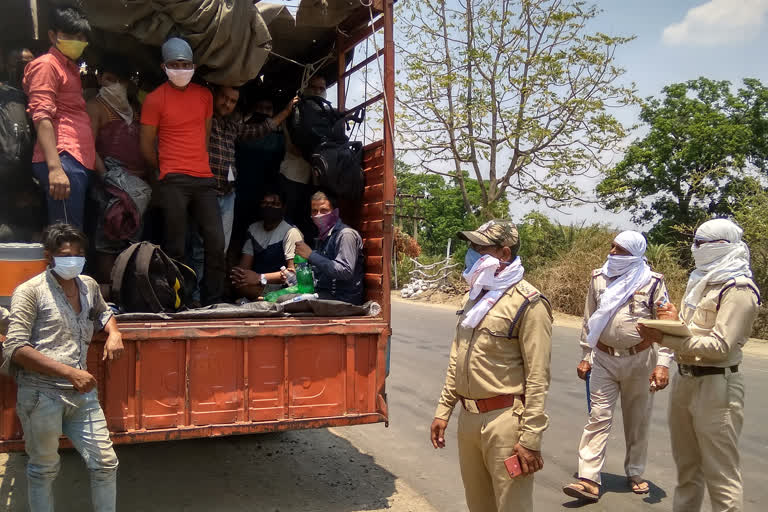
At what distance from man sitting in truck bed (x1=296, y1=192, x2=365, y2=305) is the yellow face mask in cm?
189

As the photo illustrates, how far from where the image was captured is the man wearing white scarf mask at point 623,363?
460 cm

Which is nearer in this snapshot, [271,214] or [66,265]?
[66,265]

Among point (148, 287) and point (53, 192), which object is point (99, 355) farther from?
point (53, 192)

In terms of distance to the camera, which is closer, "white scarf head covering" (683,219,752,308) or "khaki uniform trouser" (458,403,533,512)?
"khaki uniform trouser" (458,403,533,512)

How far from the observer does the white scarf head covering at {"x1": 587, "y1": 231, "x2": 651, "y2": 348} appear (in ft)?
15.5

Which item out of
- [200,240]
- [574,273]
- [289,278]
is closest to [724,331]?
[289,278]

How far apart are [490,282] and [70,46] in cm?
314

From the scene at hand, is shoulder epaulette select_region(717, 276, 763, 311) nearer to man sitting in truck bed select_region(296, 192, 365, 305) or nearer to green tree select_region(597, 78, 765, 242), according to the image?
man sitting in truck bed select_region(296, 192, 365, 305)

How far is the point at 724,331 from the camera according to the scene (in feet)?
11.3

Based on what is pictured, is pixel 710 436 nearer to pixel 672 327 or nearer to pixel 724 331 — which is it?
pixel 724 331

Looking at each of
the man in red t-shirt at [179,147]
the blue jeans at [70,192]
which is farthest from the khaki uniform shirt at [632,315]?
the blue jeans at [70,192]

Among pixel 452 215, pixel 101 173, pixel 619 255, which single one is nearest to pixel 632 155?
pixel 452 215

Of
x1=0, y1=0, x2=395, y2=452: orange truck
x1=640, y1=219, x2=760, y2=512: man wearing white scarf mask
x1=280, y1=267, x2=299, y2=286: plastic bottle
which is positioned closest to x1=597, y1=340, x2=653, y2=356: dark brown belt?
x1=640, y1=219, x2=760, y2=512: man wearing white scarf mask

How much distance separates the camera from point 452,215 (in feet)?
118
